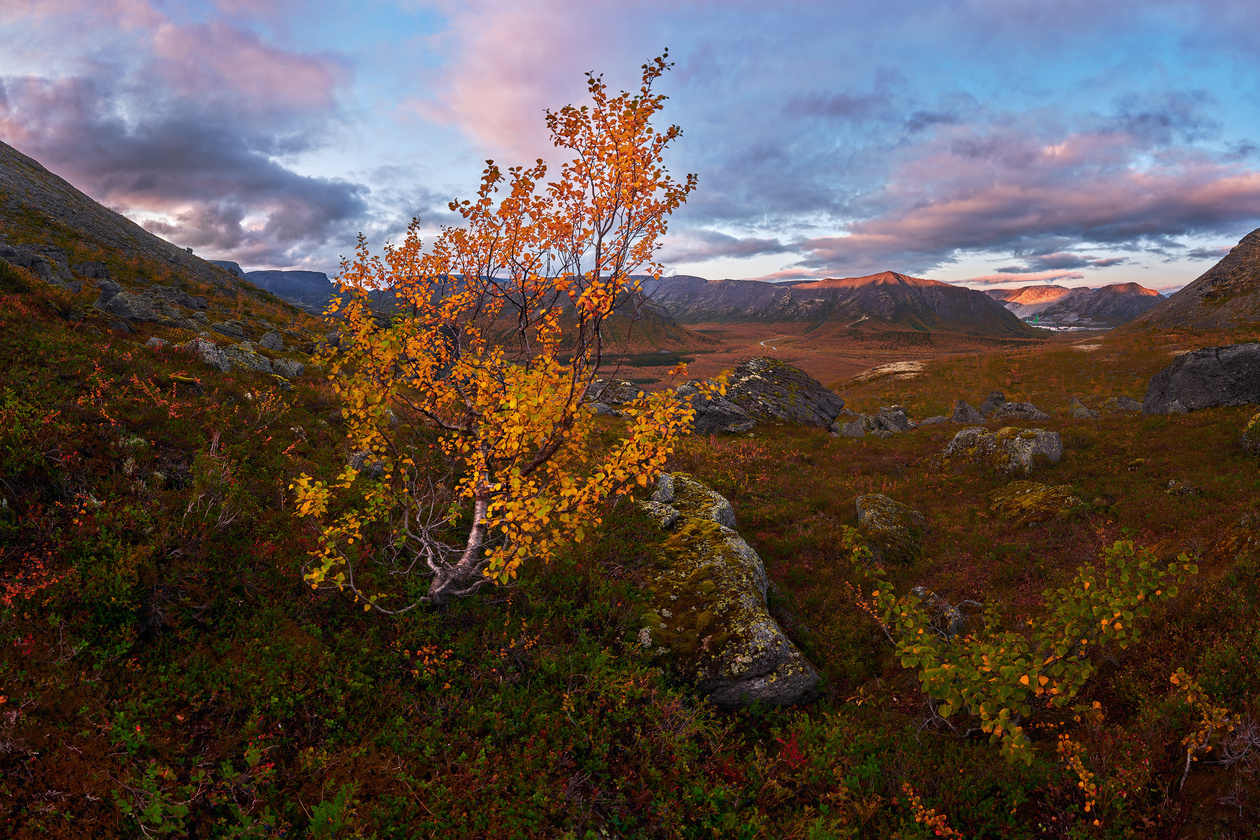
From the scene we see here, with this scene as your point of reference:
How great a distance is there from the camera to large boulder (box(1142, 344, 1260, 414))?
79.6 feet

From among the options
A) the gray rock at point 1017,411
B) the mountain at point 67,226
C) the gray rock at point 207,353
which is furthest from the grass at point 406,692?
the mountain at point 67,226

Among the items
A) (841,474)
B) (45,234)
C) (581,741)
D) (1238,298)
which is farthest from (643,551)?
(1238,298)

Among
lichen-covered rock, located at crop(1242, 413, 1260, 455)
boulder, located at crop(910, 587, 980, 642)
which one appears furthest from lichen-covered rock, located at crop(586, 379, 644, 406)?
lichen-covered rock, located at crop(1242, 413, 1260, 455)

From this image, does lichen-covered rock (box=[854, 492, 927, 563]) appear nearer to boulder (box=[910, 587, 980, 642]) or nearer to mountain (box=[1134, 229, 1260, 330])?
boulder (box=[910, 587, 980, 642])

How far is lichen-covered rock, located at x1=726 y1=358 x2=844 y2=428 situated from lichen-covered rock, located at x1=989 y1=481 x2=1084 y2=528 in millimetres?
15211

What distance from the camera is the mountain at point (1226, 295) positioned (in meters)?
117

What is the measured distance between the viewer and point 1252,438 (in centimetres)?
1659

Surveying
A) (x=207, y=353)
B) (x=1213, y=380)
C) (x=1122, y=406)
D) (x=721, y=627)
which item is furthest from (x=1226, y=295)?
(x=207, y=353)

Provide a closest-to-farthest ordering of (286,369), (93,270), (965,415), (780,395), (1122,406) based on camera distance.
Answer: (286,369) → (93,270) → (780,395) → (965,415) → (1122,406)

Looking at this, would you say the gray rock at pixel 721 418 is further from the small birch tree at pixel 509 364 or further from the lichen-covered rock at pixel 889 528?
the small birch tree at pixel 509 364

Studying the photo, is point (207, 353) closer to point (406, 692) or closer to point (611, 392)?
point (611, 392)

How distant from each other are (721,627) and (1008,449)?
17.1 meters

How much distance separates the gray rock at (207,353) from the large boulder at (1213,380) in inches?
1687

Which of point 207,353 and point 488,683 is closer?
point 488,683
